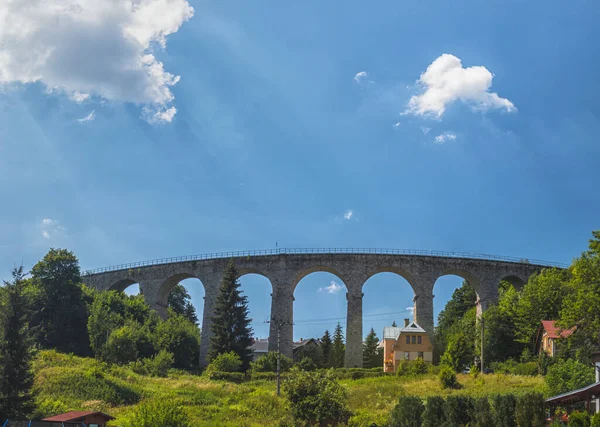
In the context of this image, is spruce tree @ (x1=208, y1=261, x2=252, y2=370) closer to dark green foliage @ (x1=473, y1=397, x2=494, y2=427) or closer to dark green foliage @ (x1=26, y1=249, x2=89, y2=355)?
dark green foliage @ (x1=26, y1=249, x2=89, y2=355)

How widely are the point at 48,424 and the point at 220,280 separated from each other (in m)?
31.5

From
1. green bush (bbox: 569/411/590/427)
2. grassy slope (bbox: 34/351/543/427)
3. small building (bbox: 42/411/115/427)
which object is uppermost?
green bush (bbox: 569/411/590/427)

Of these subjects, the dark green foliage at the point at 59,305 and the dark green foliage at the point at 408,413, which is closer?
the dark green foliage at the point at 408,413

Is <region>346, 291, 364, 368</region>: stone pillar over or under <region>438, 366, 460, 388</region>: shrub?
over

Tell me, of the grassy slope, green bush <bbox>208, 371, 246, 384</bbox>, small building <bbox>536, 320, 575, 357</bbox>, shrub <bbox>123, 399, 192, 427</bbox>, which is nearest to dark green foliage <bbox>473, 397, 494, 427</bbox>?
the grassy slope

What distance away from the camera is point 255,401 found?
95.8ft

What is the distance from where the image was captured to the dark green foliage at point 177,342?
4394 centimetres

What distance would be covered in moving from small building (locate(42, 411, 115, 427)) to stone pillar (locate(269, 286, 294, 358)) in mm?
26707

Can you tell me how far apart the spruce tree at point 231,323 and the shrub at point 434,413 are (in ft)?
74.3

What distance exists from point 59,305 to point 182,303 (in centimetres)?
2415

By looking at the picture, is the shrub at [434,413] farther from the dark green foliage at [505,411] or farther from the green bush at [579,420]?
the green bush at [579,420]

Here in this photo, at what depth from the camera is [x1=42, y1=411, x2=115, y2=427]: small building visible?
1786 cm

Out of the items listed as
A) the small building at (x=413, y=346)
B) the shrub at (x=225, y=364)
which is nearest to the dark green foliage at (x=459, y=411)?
the small building at (x=413, y=346)

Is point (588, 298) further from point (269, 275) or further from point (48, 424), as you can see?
point (269, 275)
